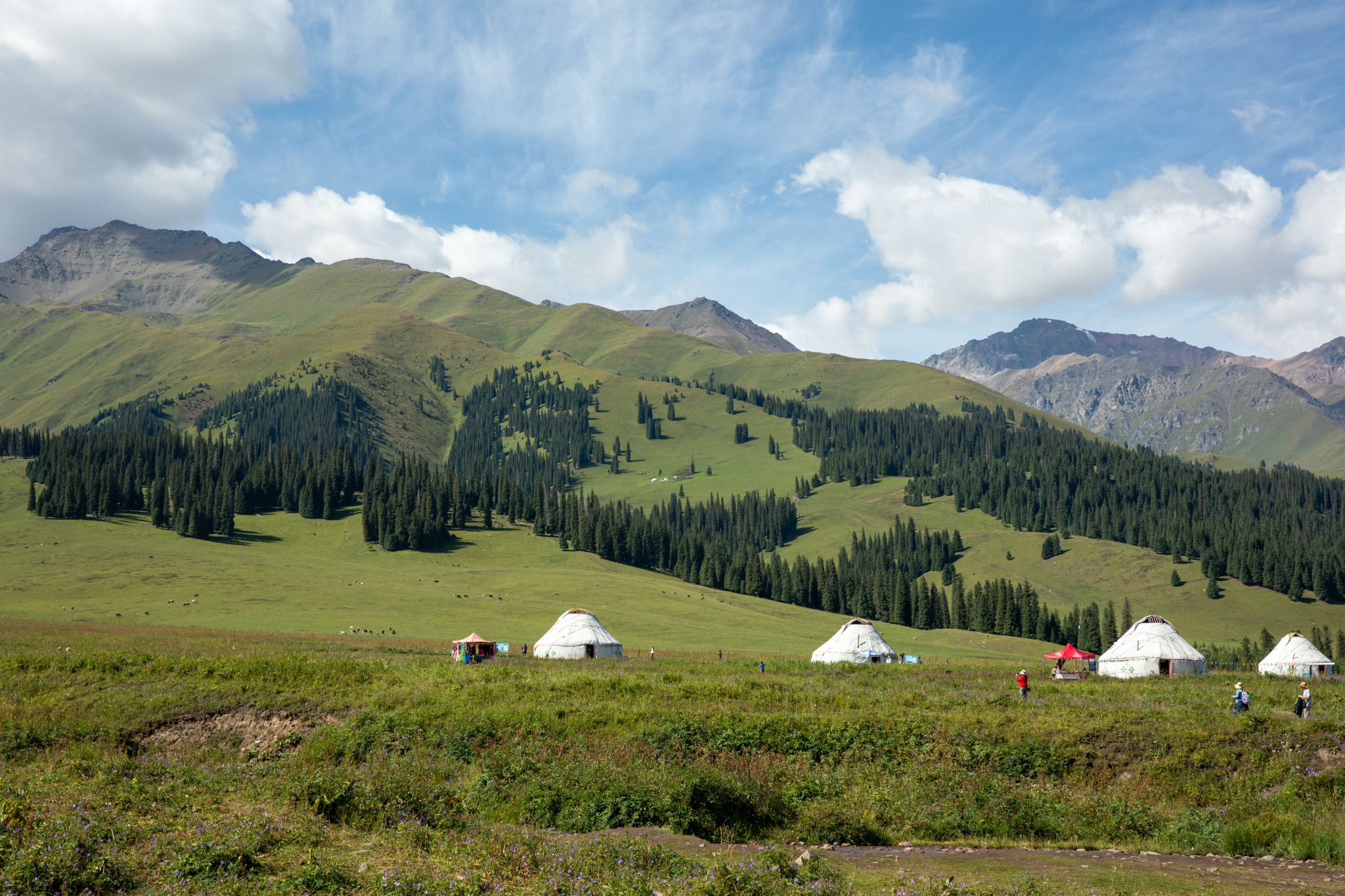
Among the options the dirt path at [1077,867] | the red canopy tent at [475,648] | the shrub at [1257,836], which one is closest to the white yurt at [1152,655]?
the red canopy tent at [475,648]

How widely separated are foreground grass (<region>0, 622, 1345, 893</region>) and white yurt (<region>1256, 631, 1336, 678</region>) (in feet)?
150

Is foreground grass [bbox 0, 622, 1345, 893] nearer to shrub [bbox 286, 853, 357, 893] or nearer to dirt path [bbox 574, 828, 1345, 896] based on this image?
shrub [bbox 286, 853, 357, 893]

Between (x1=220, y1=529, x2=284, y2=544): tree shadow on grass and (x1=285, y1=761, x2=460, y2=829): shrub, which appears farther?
(x1=220, y1=529, x2=284, y2=544): tree shadow on grass

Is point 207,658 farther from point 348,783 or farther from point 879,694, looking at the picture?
point 879,694

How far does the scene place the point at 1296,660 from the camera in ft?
244

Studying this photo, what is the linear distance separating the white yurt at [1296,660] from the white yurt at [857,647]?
1297 inches

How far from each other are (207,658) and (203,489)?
15233 cm

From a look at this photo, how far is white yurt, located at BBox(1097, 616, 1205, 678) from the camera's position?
226 ft

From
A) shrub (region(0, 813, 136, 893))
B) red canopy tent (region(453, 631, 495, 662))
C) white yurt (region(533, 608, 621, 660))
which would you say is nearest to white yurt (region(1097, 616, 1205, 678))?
white yurt (region(533, 608, 621, 660))

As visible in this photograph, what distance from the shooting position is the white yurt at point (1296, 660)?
73.4m

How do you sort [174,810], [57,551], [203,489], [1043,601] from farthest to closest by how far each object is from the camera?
[1043,601] < [203,489] < [57,551] < [174,810]

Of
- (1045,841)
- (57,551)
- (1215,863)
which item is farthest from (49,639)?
(57,551)

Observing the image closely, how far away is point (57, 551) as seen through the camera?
11844cm

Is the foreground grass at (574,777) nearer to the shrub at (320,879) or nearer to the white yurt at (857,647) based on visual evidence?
the shrub at (320,879)
